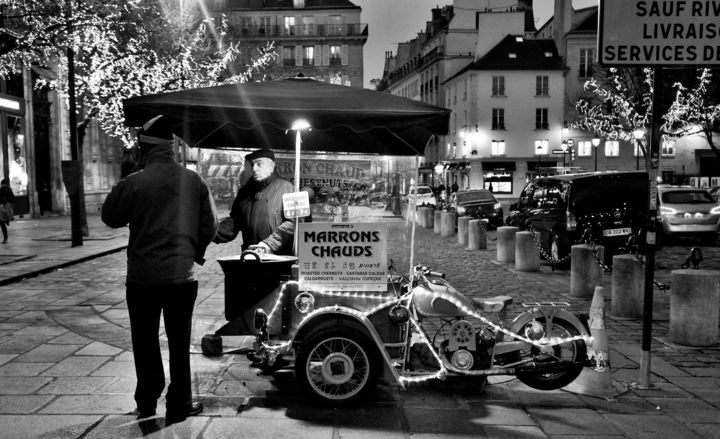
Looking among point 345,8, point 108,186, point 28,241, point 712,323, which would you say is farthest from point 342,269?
point 345,8

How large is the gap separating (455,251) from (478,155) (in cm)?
4335

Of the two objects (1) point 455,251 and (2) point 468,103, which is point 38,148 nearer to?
(1) point 455,251

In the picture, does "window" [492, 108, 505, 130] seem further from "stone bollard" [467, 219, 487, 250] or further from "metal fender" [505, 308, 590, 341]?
"metal fender" [505, 308, 590, 341]

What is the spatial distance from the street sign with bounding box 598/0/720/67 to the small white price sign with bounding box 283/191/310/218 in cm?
276

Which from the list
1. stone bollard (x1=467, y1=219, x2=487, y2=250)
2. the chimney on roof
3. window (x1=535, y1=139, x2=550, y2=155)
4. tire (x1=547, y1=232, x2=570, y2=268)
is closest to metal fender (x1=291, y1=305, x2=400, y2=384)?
tire (x1=547, y1=232, x2=570, y2=268)

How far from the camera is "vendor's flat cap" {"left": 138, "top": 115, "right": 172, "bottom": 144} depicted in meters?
4.89

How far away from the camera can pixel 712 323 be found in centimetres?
738

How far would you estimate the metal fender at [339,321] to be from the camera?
5.29 meters

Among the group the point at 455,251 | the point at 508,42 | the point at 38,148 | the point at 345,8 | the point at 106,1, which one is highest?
the point at 345,8

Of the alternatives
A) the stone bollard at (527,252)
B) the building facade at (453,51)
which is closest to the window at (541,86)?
the building facade at (453,51)

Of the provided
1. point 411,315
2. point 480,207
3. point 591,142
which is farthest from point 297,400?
point 591,142

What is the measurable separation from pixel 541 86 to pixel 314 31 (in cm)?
2720

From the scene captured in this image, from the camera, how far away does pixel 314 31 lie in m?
74.8

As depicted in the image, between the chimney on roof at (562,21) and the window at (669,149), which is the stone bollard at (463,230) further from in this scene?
the chimney on roof at (562,21)
